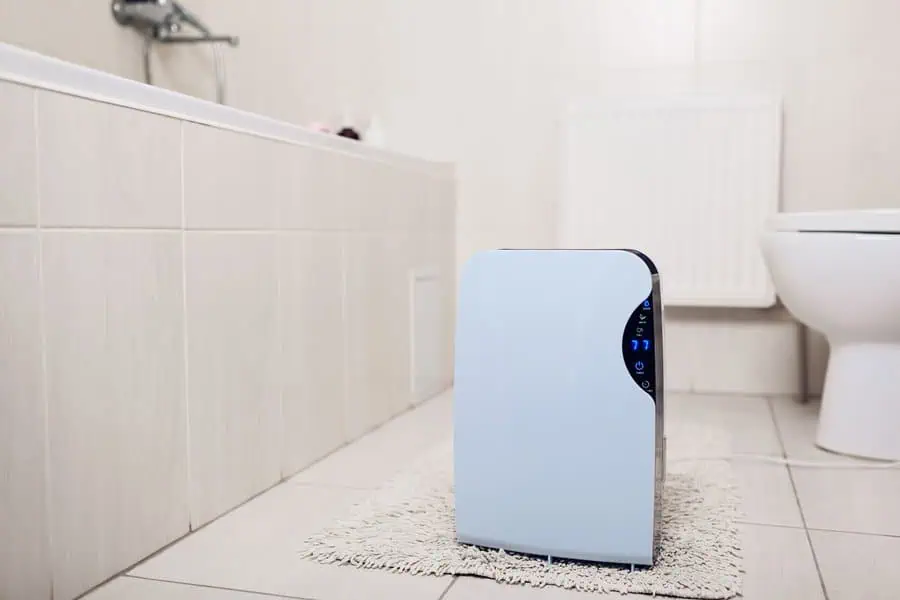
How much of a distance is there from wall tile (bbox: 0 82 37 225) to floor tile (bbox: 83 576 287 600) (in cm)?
41

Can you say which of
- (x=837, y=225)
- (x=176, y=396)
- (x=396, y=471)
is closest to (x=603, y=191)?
(x=837, y=225)

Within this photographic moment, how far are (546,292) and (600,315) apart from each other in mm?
69

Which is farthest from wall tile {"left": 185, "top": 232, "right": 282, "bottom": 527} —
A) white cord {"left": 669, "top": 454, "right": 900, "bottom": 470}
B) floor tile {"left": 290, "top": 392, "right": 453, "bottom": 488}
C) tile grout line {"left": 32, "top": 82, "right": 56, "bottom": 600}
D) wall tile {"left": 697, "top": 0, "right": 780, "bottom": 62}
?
wall tile {"left": 697, "top": 0, "right": 780, "bottom": 62}

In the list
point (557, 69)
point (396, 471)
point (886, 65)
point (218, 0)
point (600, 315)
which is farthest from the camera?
point (218, 0)

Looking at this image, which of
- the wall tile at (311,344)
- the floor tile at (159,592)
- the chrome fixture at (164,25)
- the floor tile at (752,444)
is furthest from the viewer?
the chrome fixture at (164,25)

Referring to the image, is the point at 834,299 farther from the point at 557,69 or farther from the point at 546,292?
the point at 557,69

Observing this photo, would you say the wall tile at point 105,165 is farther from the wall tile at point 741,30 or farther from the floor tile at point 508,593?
the wall tile at point 741,30

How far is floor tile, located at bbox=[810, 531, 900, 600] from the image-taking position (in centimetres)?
96

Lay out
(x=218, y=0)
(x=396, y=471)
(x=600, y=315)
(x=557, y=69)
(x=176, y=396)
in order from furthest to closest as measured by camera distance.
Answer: (x=218, y=0)
(x=557, y=69)
(x=396, y=471)
(x=176, y=396)
(x=600, y=315)

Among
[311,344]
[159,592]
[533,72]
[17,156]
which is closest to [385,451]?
[311,344]

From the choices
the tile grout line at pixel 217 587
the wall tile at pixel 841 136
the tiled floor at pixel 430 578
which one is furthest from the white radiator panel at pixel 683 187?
the tile grout line at pixel 217 587

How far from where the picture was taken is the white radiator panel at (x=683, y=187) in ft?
6.60

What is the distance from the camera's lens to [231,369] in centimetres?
125

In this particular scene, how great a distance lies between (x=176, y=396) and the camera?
112 centimetres
